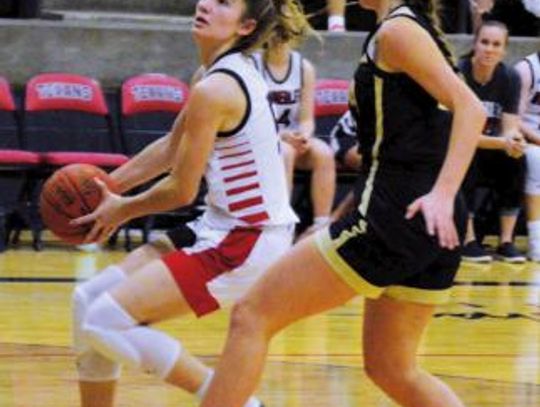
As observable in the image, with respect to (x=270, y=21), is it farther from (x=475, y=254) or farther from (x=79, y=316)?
(x=475, y=254)

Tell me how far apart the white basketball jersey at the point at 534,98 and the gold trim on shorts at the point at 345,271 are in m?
6.43

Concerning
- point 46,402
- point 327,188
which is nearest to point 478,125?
point 46,402

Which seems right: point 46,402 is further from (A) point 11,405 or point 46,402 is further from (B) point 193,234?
(B) point 193,234

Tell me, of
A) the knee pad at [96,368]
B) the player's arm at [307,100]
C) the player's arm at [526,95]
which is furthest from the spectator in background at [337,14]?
the knee pad at [96,368]

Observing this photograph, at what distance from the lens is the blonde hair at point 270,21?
498 centimetres

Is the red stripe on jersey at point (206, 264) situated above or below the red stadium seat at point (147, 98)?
above

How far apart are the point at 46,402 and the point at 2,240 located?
4157 millimetres

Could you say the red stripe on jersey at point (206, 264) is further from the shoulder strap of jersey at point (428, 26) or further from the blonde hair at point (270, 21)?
the shoulder strap of jersey at point (428, 26)

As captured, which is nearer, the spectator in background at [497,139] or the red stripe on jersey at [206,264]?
the red stripe on jersey at [206,264]

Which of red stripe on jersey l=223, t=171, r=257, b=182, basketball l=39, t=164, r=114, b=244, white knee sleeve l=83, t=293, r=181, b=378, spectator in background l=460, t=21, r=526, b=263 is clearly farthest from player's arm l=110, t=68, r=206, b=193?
spectator in background l=460, t=21, r=526, b=263

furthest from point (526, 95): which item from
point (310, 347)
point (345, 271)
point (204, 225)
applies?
point (345, 271)

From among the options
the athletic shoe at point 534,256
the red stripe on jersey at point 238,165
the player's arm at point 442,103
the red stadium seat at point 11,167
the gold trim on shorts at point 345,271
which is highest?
the player's arm at point 442,103

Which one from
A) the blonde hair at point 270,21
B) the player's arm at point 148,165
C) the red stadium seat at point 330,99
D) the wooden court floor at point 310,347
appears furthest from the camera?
the red stadium seat at point 330,99

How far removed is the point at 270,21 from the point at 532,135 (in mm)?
5748
